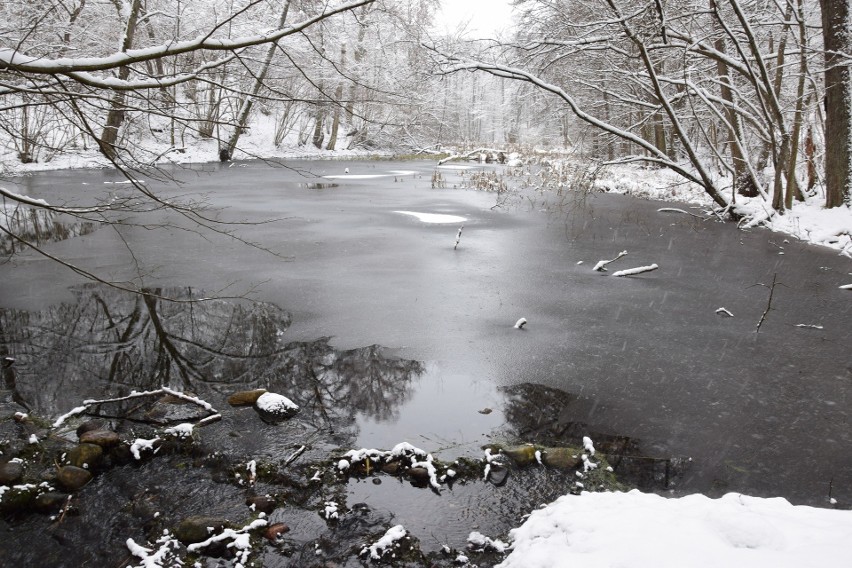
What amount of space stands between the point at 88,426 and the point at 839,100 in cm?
1350

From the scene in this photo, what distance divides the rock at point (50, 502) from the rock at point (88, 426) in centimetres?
62

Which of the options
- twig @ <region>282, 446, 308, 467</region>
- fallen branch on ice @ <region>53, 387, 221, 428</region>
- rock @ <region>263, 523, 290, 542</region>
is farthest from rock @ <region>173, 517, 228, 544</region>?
fallen branch on ice @ <region>53, 387, 221, 428</region>

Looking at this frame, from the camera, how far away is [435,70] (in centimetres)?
1123

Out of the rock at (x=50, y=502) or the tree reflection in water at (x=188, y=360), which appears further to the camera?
the tree reflection in water at (x=188, y=360)

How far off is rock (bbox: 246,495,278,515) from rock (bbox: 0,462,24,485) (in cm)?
146

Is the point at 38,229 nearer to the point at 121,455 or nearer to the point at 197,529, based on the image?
the point at 121,455

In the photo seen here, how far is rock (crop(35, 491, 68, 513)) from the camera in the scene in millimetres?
3256

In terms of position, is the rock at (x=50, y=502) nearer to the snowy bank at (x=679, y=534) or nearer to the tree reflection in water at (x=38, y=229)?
the snowy bank at (x=679, y=534)

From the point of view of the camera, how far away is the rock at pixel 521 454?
3.72m

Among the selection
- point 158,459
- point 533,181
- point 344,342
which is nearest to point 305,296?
point 344,342

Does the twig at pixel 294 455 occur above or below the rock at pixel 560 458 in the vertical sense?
above

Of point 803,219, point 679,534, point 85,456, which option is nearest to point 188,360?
point 85,456

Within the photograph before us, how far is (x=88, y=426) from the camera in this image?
398 cm

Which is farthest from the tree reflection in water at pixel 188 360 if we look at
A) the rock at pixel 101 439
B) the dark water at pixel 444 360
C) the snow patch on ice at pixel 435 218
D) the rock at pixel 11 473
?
the snow patch on ice at pixel 435 218
